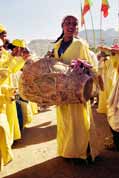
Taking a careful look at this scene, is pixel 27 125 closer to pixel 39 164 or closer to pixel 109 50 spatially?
pixel 39 164

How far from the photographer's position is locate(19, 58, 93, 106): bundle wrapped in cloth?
15.8 feet

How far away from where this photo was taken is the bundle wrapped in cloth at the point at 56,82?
4812 mm

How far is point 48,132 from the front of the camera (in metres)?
7.99

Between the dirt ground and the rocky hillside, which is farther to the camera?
the rocky hillside

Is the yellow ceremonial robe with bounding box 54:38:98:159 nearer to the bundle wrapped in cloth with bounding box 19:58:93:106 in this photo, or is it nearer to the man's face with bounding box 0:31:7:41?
the bundle wrapped in cloth with bounding box 19:58:93:106

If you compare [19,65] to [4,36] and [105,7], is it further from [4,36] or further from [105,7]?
[105,7]

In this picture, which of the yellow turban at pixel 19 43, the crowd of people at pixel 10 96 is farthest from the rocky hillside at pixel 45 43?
the crowd of people at pixel 10 96

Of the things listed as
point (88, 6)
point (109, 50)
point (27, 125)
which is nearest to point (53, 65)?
point (109, 50)

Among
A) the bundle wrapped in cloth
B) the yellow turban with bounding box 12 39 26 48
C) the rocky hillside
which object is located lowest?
the rocky hillside

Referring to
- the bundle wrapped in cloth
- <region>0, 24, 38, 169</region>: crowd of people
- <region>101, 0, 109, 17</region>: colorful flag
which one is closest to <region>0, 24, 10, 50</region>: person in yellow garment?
<region>0, 24, 38, 169</region>: crowd of people

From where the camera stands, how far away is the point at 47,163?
567 cm

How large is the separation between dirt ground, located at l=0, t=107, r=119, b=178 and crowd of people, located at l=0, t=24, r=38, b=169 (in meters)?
0.30

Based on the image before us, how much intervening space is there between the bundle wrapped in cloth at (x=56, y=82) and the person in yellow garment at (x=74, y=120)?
0.41m

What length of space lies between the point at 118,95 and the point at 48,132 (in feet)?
9.00
